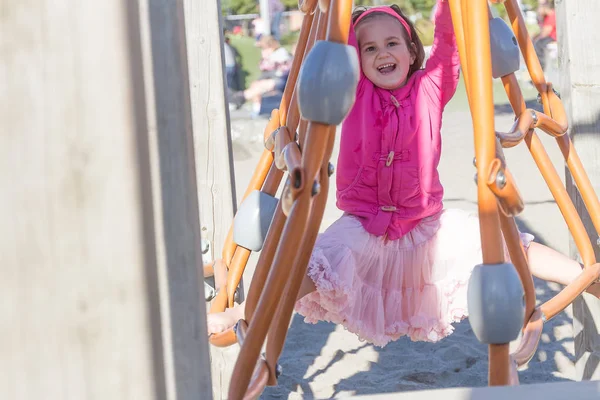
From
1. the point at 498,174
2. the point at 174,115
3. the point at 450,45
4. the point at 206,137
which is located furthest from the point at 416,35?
the point at 174,115

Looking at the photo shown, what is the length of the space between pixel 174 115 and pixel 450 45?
144 centimetres

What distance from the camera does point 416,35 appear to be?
2.31 meters

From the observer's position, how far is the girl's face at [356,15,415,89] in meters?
2.15

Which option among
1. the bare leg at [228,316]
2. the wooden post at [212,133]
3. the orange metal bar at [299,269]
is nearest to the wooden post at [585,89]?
the bare leg at [228,316]

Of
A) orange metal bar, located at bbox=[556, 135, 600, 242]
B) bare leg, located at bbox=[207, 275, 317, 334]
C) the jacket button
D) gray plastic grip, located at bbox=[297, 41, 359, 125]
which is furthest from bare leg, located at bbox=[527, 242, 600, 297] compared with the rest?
gray plastic grip, located at bbox=[297, 41, 359, 125]

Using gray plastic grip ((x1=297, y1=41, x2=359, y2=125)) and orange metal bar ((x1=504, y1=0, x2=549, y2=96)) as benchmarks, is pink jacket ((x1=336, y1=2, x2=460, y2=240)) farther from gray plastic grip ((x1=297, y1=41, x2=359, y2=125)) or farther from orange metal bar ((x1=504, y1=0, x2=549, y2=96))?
gray plastic grip ((x1=297, y1=41, x2=359, y2=125))

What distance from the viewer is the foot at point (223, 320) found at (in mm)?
1890

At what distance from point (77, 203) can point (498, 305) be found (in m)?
0.65

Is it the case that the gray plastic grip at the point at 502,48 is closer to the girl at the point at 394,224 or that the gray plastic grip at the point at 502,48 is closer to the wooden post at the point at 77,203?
the girl at the point at 394,224

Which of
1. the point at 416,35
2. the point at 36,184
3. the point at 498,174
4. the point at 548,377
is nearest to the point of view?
the point at 36,184

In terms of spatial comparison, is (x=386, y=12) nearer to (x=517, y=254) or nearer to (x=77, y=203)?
(x=517, y=254)

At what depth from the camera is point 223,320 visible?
1906 mm

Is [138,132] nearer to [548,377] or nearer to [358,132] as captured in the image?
[358,132]

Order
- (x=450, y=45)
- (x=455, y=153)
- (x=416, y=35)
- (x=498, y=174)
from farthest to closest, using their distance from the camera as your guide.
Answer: (x=455, y=153) < (x=416, y=35) < (x=450, y=45) < (x=498, y=174)
